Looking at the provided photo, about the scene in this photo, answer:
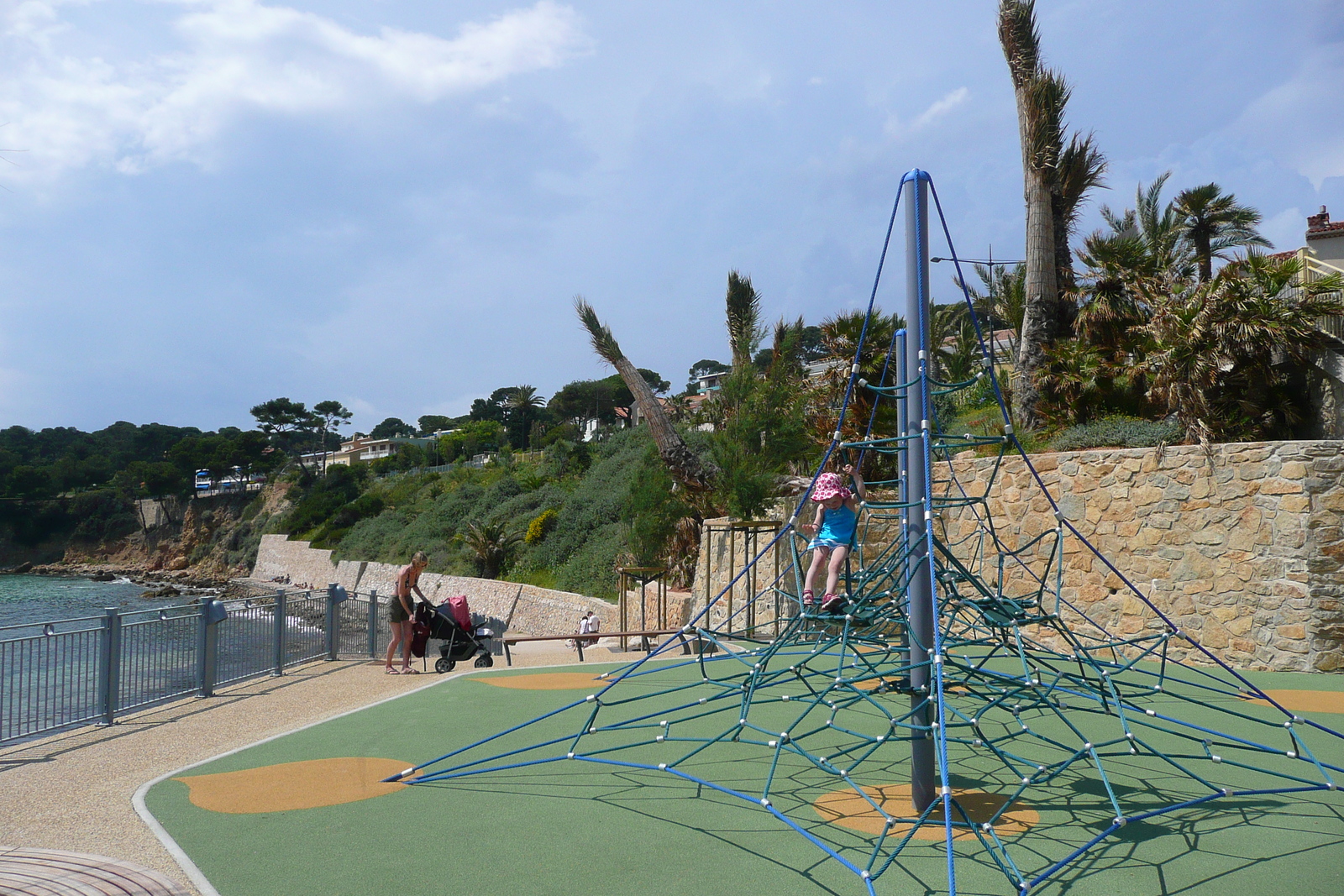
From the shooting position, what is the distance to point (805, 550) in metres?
13.9

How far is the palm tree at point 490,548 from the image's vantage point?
96.9 feet

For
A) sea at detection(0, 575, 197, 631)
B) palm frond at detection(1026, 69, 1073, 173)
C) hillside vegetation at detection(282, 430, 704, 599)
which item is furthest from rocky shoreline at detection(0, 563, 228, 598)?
palm frond at detection(1026, 69, 1073, 173)

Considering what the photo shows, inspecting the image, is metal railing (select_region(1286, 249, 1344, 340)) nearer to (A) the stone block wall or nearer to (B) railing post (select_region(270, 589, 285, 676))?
(A) the stone block wall

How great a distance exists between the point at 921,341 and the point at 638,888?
3131mm

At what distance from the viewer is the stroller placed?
10.4 metres

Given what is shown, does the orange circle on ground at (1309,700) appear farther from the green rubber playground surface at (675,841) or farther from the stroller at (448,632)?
the stroller at (448,632)

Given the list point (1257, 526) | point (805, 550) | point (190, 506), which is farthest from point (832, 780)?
point (190, 506)

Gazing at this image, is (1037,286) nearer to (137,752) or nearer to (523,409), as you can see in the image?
(137,752)

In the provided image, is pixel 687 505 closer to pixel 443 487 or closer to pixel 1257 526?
pixel 1257 526

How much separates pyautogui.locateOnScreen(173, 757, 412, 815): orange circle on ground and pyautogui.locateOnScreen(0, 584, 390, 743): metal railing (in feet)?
7.23

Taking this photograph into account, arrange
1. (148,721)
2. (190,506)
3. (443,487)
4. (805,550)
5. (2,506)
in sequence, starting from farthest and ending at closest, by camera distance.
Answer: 1. (2,506)
2. (190,506)
3. (443,487)
4. (805,550)
5. (148,721)

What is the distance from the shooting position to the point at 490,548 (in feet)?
96.9

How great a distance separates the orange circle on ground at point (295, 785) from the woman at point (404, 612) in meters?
3.69

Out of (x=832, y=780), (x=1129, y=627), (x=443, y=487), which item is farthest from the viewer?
(x=443, y=487)
